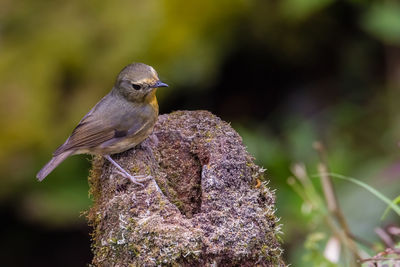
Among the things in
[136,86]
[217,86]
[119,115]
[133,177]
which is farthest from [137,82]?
[217,86]

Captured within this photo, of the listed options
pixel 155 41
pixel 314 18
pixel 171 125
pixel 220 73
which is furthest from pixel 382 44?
pixel 171 125

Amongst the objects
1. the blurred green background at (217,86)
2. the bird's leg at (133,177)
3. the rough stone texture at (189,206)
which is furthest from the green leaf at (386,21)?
the bird's leg at (133,177)

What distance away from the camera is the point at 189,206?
3463 mm

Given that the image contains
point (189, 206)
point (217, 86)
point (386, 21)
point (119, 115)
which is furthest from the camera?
point (217, 86)

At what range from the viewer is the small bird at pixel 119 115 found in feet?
14.0

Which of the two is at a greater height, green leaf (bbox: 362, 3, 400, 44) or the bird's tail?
green leaf (bbox: 362, 3, 400, 44)

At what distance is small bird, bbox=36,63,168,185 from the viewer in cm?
428

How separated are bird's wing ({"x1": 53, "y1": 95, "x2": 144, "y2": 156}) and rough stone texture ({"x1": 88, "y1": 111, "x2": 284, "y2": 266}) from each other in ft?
1.61

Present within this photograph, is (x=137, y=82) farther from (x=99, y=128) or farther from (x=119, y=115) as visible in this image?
(x=99, y=128)

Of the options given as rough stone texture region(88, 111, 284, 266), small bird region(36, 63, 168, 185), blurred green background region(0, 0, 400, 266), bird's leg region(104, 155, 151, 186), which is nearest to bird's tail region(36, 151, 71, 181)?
small bird region(36, 63, 168, 185)

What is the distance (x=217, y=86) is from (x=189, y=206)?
543 centimetres

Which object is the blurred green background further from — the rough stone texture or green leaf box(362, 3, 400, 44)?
the rough stone texture

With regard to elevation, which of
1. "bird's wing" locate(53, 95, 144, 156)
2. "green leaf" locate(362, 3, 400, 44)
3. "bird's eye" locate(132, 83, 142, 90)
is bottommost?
"bird's wing" locate(53, 95, 144, 156)

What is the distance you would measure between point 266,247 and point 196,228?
13.5 inches
